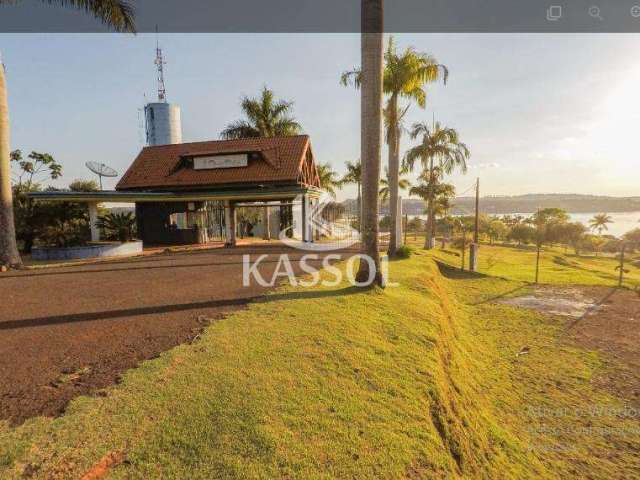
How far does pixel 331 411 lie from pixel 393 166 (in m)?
14.3

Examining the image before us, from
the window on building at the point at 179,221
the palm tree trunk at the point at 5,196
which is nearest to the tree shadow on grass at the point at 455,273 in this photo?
the window on building at the point at 179,221

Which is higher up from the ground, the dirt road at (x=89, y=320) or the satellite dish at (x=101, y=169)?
the satellite dish at (x=101, y=169)

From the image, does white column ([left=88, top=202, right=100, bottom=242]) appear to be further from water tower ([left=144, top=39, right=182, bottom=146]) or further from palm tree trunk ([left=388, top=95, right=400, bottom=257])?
water tower ([left=144, top=39, right=182, bottom=146])

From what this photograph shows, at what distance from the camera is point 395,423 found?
353 cm

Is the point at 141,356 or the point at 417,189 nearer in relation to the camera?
the point at 141,356

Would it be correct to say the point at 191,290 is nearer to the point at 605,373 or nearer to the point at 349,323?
the point at 349,323

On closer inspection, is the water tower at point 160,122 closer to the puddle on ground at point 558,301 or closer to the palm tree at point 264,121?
the palm tree at point 264,121

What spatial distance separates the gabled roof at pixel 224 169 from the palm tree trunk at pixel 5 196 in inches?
366

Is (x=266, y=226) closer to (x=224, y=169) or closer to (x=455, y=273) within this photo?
(x=224, y=169)

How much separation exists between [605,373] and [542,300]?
259 inches

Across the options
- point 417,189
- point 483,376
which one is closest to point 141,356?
point 483,376

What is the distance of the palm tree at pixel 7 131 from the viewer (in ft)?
35.3

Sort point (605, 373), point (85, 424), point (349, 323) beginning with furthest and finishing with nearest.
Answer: point (605, 373) < point (349, 323) < point (85, 424)

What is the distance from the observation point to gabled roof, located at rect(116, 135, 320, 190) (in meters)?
19.6
